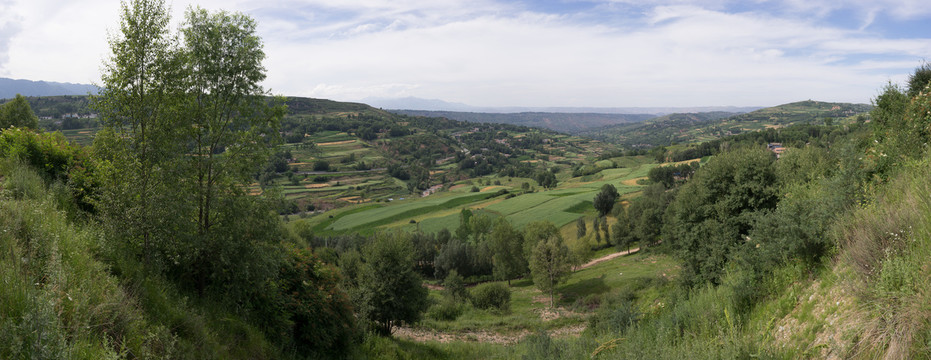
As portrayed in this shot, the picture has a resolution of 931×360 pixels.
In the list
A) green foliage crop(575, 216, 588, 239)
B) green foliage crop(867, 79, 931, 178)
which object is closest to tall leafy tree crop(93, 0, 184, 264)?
green foliage crop(867, 79, 931, 178)

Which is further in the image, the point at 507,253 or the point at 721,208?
the point at 507,253

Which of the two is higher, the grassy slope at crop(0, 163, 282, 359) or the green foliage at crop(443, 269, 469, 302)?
the grassy slope at crop(0, 163, 282, 359)

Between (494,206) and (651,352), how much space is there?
88153 mm

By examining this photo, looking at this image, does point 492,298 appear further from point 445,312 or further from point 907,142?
point 907,142

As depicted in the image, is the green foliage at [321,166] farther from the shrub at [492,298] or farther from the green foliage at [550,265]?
the green foliage at [550,265]

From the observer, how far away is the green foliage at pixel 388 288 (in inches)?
880

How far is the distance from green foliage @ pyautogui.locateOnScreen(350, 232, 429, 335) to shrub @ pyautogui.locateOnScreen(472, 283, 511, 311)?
1743 centimetres

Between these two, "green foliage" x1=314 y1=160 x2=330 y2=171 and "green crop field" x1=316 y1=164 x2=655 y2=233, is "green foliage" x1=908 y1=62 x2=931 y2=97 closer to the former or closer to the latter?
"green crop field" x1=316 y1=164 x2=655 y2=233

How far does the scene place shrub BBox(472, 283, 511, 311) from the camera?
39906 millimetres

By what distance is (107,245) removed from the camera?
7.90 meters

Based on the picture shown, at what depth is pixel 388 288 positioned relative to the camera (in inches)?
886

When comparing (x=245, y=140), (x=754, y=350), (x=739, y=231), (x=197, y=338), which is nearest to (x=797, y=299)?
(x=754, y=350)

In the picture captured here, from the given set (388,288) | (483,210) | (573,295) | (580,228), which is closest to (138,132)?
(388,288)

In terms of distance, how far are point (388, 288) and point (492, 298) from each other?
67.4ft
